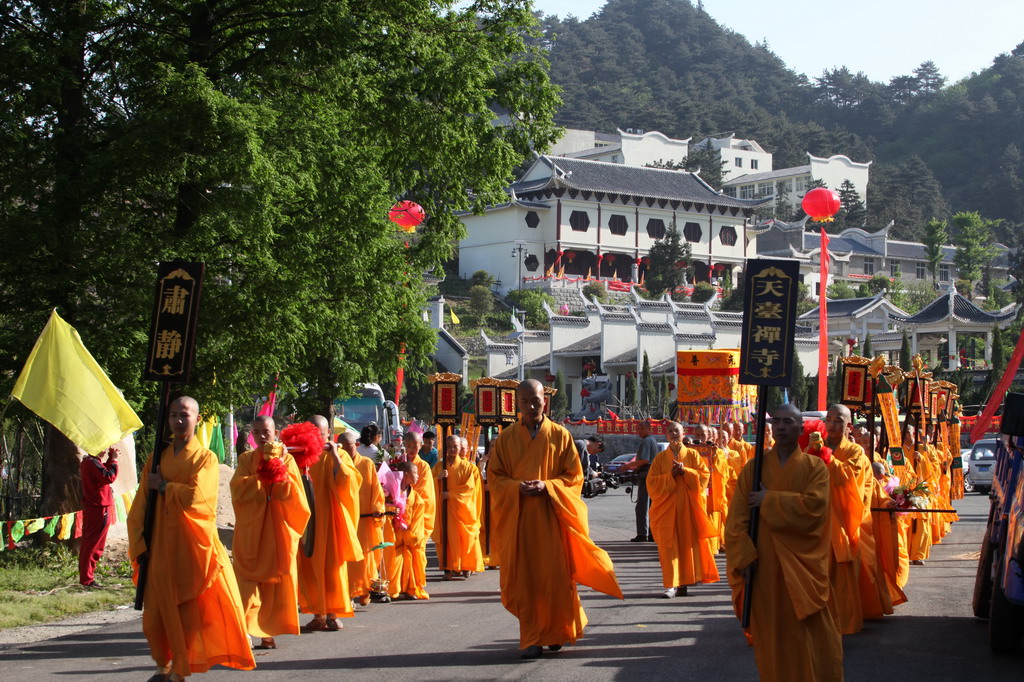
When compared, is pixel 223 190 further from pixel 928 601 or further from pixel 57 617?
pixel 928 601

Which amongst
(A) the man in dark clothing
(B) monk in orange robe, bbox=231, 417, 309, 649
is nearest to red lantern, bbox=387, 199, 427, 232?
(A) the man in dark clothing

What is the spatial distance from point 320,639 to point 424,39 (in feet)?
26.1

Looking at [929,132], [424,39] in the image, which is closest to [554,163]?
[424,39]

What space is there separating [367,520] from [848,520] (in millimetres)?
3878

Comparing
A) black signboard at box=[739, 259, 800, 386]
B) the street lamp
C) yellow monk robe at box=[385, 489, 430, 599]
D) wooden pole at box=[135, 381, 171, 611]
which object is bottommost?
yellow monk robe at box=[385, 489, 430, 599]

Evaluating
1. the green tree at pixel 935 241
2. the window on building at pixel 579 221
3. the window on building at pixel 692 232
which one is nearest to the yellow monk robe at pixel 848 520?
the window on building at pixel 579 221

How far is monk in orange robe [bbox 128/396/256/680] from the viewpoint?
6.65 m

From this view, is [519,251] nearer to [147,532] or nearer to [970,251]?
[970,251]

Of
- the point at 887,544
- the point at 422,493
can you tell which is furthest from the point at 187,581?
Result: the point at 887,544

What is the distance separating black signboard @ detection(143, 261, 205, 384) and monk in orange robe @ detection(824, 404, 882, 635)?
14.2 ft

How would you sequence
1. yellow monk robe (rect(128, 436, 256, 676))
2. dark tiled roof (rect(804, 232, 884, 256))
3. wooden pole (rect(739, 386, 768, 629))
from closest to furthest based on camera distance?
wooden pole (rect(739, 386, 768, 629))
yellow monk robe (rect(128, 436, 256, 676))
dark tiled roof (rect(804, 232, 884, 256))

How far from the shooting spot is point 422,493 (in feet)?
35.8

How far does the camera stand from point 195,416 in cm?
691

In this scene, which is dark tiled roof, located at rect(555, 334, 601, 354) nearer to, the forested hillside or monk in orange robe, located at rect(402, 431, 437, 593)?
monk in orange robe, located at rect(402, 431, 437, 593)
